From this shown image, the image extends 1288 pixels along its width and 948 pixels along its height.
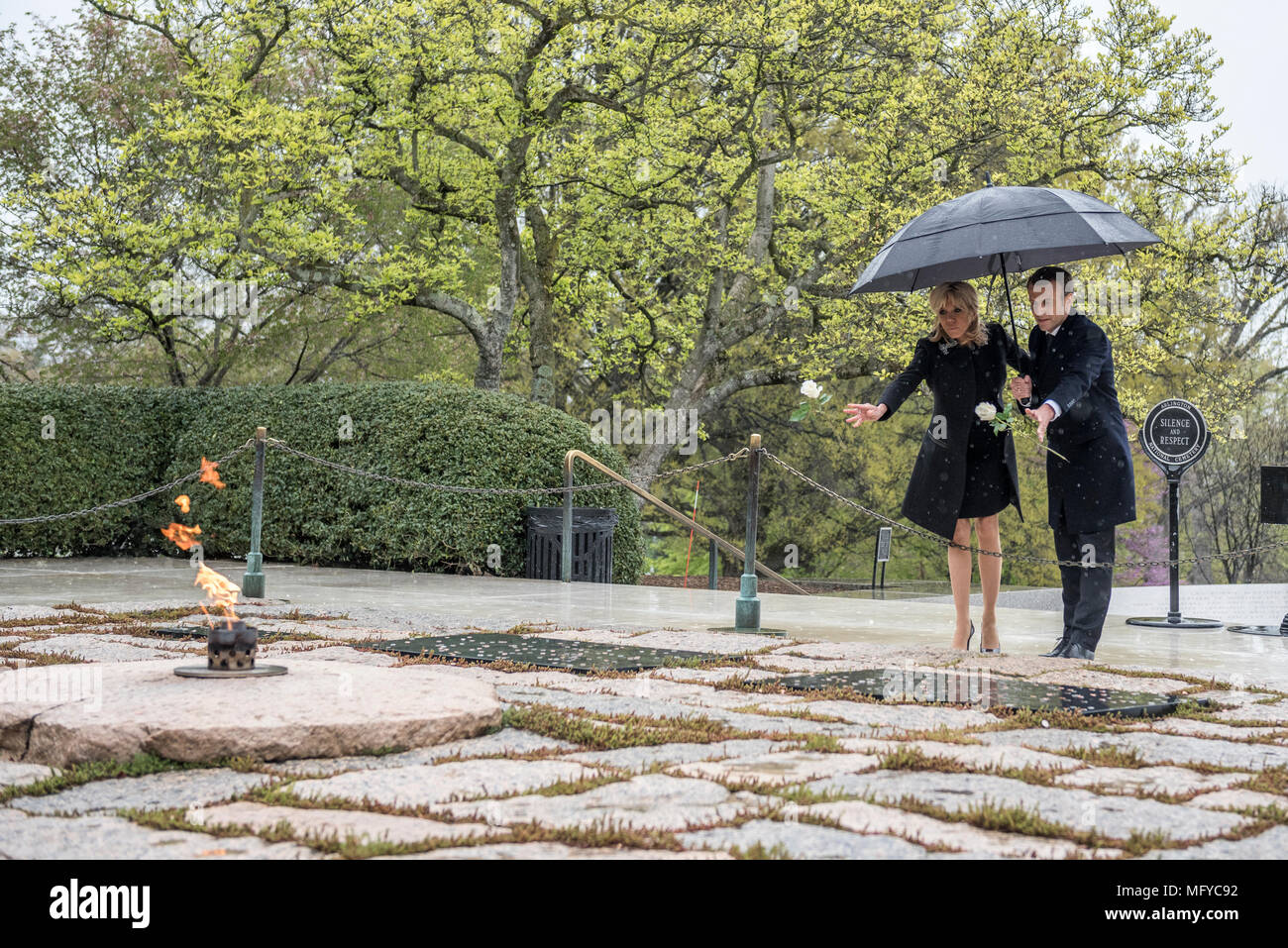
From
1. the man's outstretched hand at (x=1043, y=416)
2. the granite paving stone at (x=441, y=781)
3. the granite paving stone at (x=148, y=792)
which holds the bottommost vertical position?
the granite paving stone at (x=148, y=792)

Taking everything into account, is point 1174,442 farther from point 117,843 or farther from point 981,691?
point 117,843

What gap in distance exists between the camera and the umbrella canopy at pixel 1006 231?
5832 mm

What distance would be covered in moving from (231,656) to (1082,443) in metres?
4.06

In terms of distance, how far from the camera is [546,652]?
609 cm

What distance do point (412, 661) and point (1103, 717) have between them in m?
2.95

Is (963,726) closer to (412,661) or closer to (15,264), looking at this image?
(412,661)

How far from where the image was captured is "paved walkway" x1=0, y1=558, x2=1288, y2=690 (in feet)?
23.6

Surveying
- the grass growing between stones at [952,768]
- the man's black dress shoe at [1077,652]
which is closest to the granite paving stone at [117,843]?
the grass growing between stones at [952,768]

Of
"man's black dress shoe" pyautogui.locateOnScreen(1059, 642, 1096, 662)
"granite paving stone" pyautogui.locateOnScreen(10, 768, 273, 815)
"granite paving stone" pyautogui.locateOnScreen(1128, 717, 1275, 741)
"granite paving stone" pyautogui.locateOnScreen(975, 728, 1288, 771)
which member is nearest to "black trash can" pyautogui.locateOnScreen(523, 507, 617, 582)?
"man's black dress shoe" pyautogui.locateOnScreen(1059, 642, 1096, 662)

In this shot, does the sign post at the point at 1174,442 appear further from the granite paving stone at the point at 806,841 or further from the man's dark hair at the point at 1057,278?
the granite paving stone at the point at 806,841

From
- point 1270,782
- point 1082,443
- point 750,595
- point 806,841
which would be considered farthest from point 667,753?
point 750,595

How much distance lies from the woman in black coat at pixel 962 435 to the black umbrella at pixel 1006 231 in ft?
0.69
